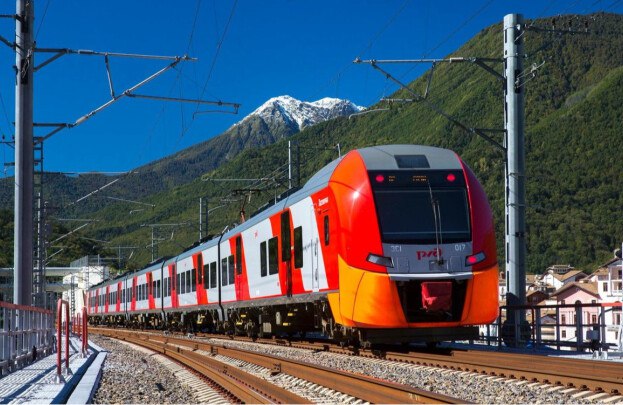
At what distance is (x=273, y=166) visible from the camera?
135 m

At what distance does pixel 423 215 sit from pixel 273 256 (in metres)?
6.59

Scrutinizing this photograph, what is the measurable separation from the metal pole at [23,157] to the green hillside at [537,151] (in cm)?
7556

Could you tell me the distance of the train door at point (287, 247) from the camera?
786 inches

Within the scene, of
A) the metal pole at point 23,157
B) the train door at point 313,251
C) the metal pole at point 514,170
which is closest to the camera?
the metal pole at point 23,157

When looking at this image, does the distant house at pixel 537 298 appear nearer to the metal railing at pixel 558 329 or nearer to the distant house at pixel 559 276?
the metal railing at pixel 558 329

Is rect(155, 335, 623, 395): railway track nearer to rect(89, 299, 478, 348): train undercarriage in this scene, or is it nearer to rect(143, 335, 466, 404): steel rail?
rect(89, 299, 478, 348): train undercarriage

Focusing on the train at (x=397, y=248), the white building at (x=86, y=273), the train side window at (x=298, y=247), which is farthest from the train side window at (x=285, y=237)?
the white building at (x=86, y=273)

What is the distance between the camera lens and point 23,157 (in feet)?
57.5

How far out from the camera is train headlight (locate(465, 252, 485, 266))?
1543cm

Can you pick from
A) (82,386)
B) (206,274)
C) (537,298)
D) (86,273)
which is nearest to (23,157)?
(82,386)

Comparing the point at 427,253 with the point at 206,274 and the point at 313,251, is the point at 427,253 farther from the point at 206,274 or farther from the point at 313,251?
the point at 206,274

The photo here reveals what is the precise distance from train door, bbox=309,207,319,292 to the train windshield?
2349mm

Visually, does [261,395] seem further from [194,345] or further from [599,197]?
[599,197]

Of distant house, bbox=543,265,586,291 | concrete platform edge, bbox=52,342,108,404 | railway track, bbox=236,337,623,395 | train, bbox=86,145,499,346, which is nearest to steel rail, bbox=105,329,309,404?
concrete platform edge, bbox=52,342,108,404
